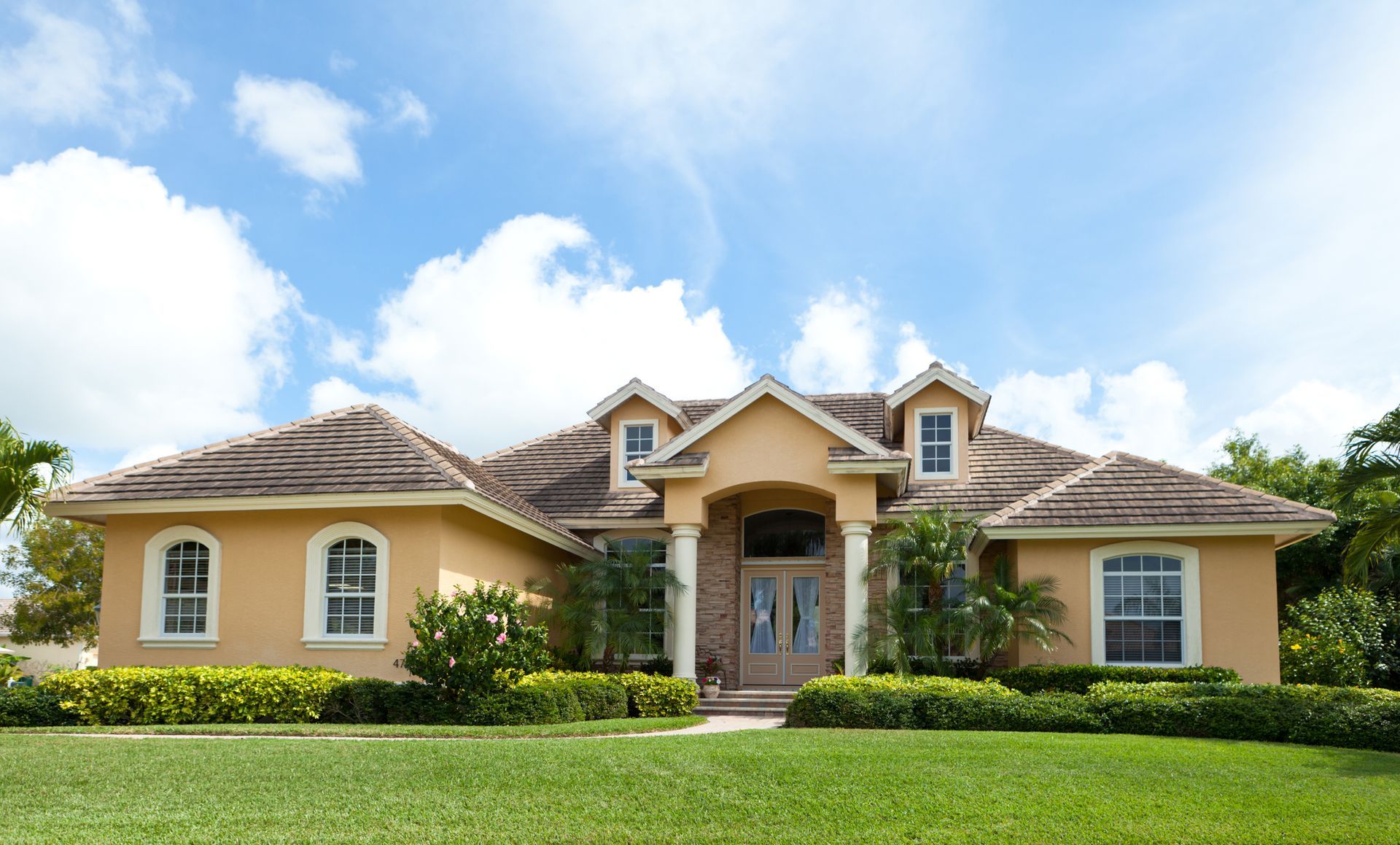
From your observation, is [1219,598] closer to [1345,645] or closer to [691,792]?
[1345,645]

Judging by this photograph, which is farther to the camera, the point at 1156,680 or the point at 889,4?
the point at 1156,680

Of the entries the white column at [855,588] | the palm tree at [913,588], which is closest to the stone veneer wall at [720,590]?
the white column at [855,588]

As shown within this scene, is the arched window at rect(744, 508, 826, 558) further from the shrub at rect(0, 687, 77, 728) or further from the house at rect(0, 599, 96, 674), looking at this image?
the house at rect(0, 599, 96, 674)

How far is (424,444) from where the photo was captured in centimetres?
1902

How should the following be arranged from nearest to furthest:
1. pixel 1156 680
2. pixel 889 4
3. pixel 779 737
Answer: pixel 779 737
pixel 889 4
pixel 1156 680

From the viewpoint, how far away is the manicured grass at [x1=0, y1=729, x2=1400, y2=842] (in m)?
8.43

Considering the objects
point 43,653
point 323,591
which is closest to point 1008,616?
point 323,591

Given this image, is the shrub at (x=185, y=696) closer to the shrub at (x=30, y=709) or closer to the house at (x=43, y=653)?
the shrub at (x=30, y=709)

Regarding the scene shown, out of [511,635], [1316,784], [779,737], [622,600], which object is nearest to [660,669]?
[622,600]

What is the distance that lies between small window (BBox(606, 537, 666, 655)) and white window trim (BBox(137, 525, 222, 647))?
279 inches

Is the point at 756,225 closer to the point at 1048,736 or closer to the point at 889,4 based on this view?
the point at 889,4

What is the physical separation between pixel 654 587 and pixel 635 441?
470cm

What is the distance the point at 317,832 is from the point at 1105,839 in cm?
618

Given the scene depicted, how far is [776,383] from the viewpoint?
2009 centimetres
